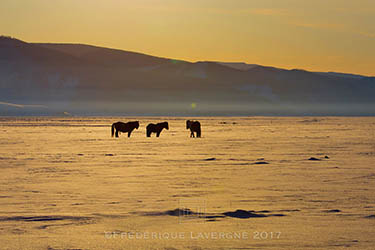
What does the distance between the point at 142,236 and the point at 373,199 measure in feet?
14.8

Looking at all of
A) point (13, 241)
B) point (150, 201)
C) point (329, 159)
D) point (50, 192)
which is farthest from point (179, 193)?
point (329, 159)

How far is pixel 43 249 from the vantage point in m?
7.20

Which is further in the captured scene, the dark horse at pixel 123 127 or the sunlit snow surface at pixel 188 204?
the dark horse at pixel 123 127

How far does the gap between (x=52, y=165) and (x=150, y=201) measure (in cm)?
713

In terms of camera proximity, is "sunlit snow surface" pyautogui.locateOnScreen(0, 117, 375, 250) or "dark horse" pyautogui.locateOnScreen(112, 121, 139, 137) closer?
"sunlit snow surface" pyautogui.locateOnScreen(0, 117, 375, 250)

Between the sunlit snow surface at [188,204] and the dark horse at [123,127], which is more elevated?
the dark horse at [123,127]

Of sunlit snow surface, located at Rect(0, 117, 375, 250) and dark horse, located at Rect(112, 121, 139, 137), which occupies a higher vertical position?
dark horse, located at Rect(112, 121, 139, 137)

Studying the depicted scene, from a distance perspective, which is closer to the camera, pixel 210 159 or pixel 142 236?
pixel 142 236

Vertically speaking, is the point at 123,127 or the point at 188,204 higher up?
the point at 123,127

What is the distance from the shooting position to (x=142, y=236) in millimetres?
7859

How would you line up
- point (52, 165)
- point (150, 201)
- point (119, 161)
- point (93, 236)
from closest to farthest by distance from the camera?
1. point (93, 236)
2. point (150, 201)
3. point (52, 165)
4. point (119, 161)

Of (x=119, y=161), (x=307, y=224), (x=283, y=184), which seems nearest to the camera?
(x=307, y=224)

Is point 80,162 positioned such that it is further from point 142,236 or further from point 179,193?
point 142,236

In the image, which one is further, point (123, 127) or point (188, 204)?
point (123, 127)
